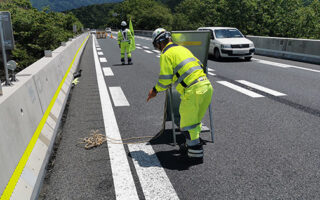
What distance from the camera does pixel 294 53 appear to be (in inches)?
617

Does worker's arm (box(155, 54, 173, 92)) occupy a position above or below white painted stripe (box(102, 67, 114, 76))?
above

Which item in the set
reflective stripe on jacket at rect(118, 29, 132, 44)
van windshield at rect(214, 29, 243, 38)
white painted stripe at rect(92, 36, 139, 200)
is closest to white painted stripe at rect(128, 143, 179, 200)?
white painted stripe at rect(92, 36, 139, 200)

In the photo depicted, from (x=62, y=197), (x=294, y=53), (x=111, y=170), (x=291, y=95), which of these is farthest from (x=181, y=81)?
(x=294, y=53)

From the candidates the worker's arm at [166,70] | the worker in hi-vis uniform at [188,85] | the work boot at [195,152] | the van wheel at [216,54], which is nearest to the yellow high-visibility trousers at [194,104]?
the worker in hi-vis uniform at [188,85]

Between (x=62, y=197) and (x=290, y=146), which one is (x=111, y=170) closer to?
(x=62, y=197)

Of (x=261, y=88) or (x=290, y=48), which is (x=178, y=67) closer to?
(x=261, y=88)

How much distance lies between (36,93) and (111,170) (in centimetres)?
171

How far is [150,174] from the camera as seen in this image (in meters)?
3.50

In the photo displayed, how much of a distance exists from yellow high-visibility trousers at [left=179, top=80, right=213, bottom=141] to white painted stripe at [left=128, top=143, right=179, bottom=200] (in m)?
0.60

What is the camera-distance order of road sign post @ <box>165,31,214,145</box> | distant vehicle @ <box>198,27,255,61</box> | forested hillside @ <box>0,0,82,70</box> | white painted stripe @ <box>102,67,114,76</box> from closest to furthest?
1. road sign post @ <box>165,31,214,145</box>
2. white painted stripe @ <box>102,67,114,76</box>
3. distant vehicle @ <box>198,27,255,61</box>
4. forested hillside @ <box>0,0,82,70</box>

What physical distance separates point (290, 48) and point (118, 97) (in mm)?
12159

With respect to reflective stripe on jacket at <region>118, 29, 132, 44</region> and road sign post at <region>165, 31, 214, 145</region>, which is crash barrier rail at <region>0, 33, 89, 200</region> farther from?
reflective stripe on jacket at <region>118, 29, 132, 44</region>

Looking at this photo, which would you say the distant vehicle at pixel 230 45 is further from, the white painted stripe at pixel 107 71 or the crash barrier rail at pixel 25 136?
the crash barrier rail at pixel 25 136

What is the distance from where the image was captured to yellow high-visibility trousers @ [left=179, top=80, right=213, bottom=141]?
12.0ft
